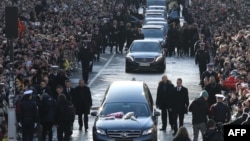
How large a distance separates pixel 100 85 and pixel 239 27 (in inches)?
616

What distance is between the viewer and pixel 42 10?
59.2m

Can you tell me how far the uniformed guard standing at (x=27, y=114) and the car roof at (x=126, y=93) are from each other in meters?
2.10

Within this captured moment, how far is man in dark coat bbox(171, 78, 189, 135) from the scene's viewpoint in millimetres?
29797

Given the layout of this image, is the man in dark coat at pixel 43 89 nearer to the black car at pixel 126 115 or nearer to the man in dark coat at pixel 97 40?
the black car at pixel 126 115

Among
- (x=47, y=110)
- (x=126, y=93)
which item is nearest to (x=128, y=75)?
(x=126, y=93)

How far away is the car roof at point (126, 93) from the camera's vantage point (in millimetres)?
28172

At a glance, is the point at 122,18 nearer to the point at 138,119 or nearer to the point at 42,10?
the point at 42,10

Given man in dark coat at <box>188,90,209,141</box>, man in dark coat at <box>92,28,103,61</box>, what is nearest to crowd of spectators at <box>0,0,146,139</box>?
man in dark coat at <box>92,28,103,61</box>

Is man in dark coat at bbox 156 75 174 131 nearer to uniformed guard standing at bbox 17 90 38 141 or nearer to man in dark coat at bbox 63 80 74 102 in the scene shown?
man in dark coat at bbox 63 80 74 102

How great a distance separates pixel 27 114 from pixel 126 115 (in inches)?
94.0

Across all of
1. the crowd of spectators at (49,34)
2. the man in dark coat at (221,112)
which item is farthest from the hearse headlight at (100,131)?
the man in dark coat at (221,112)

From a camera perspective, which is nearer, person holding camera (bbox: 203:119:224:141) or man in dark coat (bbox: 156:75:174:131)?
person holding camera (bbox: 203:119:224:141)

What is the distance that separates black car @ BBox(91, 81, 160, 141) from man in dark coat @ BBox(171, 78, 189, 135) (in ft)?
3.31

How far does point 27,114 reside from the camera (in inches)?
1064
